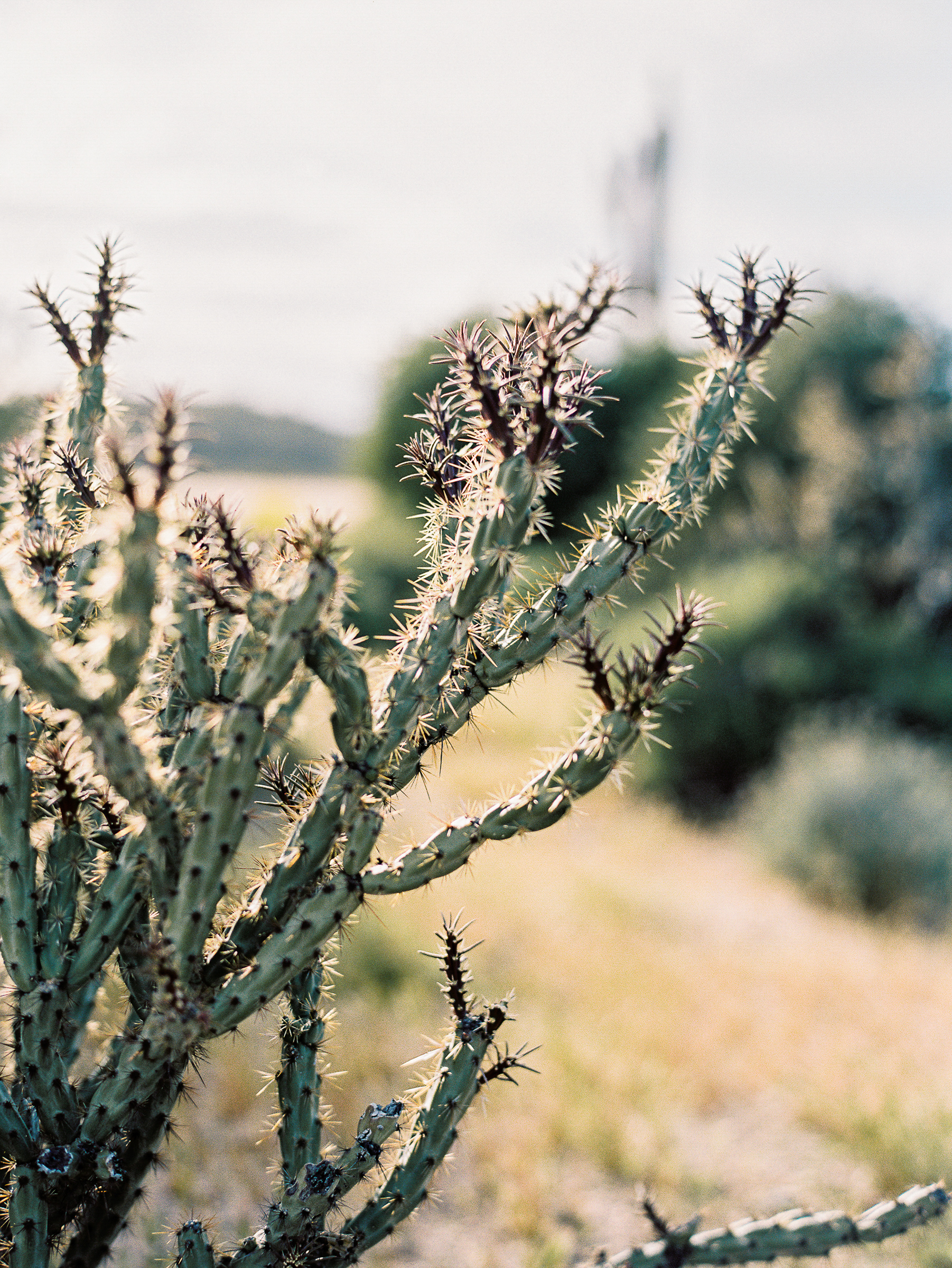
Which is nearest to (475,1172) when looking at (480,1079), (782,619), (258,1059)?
(258,1059)

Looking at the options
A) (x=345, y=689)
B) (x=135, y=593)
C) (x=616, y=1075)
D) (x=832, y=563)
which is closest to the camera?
(x=135, y=593)

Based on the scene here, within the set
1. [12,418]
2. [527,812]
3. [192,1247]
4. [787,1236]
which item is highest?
[12,418]

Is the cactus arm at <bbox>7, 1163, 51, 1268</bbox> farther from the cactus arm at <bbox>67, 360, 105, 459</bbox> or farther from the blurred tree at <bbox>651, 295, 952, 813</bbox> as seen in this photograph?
the blurred tree at <bbox>651, 295, 952, 813</bbox>

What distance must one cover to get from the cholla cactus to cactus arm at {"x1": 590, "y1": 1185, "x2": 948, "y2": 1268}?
75 cm

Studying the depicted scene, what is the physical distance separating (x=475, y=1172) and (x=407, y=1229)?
441 mm

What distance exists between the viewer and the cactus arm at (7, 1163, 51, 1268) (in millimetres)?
1805

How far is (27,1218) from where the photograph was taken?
1.81 meters

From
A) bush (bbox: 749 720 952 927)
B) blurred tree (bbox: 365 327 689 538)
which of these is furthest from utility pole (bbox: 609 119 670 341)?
bush (bbox: 749 720 952 927)

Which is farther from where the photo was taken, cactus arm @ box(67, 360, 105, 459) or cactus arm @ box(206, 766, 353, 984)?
cactus arm @ box(67, 360, 105, 459)

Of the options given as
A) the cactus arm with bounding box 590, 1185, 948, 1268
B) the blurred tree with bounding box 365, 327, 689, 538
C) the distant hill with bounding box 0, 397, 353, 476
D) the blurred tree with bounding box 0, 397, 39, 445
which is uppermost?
the distant hill with bounding box 0, 397, 353, 476

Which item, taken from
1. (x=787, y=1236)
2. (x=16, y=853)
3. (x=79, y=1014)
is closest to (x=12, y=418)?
(x=79, y=1014)

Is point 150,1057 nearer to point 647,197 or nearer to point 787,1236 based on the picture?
point 787,1236

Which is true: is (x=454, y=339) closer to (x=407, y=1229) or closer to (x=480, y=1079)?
(x=480, y=1079)

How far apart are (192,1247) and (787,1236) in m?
1.49
